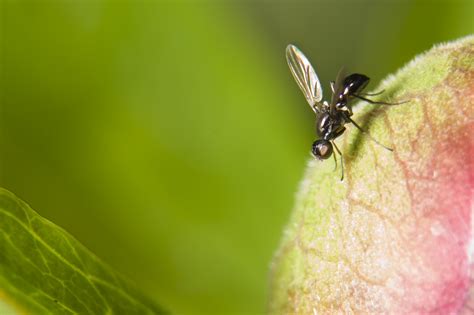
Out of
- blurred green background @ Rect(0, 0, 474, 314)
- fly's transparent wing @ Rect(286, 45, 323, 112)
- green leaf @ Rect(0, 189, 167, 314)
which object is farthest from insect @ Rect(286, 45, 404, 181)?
blurred green background @ Rect(0, 0, 474, 314)

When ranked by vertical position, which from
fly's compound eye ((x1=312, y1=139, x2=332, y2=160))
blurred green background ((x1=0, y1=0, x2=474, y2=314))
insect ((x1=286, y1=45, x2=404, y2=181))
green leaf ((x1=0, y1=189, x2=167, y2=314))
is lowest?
green leaf ((x1=0, y1=189, x2=167, y2=314))

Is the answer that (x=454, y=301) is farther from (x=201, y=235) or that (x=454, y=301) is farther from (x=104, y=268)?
(x=201, y=235)

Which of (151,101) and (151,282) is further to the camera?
(151,101)

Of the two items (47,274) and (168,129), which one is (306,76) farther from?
(168,129)

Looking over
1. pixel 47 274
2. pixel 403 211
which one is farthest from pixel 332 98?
pixel 47 274

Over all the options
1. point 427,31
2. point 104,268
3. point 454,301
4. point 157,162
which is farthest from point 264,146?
point 454,301

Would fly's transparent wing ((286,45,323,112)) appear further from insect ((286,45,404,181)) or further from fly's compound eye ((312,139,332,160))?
fly's compound eye ((312,139,332,160))
